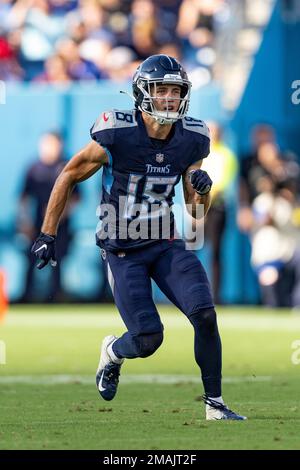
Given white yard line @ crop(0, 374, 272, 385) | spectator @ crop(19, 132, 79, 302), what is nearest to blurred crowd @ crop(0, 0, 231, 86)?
spectator @ crop(19, 132, 79, 302)

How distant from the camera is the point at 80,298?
16094 mm

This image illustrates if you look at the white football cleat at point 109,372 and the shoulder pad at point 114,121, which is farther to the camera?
the white football cleat at point 109,372

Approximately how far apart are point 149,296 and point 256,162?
875 cm

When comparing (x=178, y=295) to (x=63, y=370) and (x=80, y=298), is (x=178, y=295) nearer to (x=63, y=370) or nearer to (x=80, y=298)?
(x=63, y=370)

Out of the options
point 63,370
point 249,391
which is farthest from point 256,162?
point 249,391

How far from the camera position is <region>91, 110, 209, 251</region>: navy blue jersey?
261 inches

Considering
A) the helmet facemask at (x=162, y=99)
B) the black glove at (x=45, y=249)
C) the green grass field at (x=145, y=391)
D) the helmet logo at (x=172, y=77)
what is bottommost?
the green grass field at (x=145, y=391)

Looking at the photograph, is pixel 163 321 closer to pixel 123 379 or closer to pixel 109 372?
pixel 123 379

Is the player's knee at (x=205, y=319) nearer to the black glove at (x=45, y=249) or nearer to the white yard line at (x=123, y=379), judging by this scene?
the black glove at (x=45, y=249)

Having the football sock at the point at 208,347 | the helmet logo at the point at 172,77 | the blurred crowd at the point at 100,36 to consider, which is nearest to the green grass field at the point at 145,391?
the football sock at the point at 208,347

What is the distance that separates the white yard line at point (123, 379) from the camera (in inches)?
325

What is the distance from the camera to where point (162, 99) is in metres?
6.61

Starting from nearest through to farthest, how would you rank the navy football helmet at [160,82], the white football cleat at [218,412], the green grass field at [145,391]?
the green grass field at [145,391] < the white football cleat at [218,412] < the navy football helmet at [160,82]

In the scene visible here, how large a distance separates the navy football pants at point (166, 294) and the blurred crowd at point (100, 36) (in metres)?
9.36
